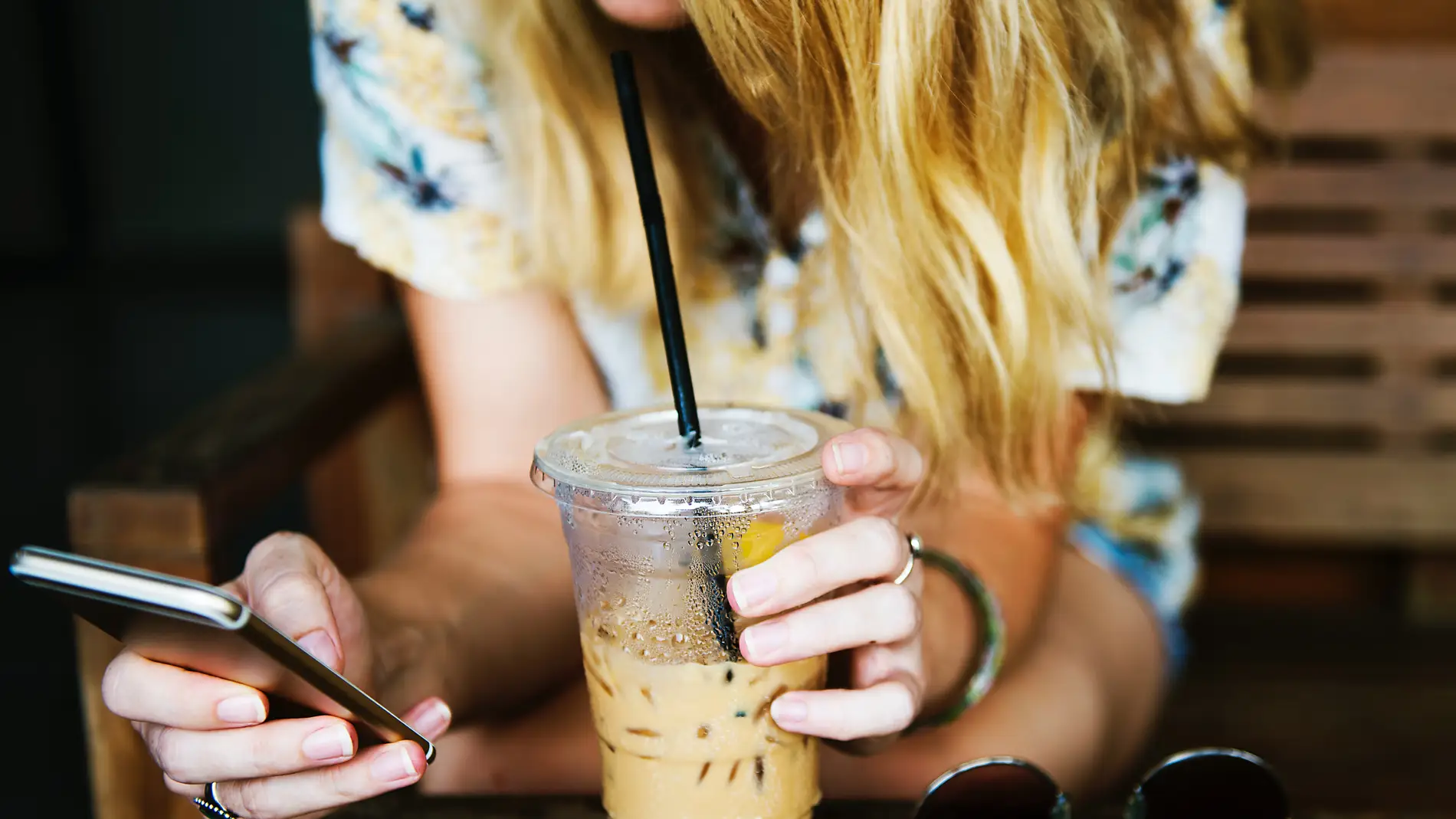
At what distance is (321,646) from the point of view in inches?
26.2

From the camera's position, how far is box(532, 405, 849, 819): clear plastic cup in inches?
24.7

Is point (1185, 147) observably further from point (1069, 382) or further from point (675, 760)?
point (675, 760)

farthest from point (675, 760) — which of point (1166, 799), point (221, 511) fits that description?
point (221, 511)

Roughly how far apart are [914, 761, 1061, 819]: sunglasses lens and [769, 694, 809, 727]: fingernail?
108 mm

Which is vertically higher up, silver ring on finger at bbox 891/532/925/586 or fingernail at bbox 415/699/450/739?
silver ring on finger at bbox 891/532/925/586

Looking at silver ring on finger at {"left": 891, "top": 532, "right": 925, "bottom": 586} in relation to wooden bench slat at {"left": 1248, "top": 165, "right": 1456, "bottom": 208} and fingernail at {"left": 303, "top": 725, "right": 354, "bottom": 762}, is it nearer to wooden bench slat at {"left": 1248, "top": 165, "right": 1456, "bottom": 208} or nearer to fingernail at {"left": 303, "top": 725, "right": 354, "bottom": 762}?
fingernail at {"left": 303, "top": 725, "right": 354, "bottom": 762}

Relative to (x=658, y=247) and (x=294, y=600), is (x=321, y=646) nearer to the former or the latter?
(x=294, y=600)

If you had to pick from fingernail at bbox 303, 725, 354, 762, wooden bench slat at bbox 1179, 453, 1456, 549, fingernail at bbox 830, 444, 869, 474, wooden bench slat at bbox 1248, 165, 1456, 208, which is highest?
wooden bench slat at bbox 1248, 165, 1456, 208

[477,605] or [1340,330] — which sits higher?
[1340,330]

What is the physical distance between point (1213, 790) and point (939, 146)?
463 mm

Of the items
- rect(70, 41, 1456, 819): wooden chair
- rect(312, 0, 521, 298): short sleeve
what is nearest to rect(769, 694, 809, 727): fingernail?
rect(312, 0, 521, 298): short sleeve

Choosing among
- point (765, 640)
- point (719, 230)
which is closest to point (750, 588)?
point (765, 640)

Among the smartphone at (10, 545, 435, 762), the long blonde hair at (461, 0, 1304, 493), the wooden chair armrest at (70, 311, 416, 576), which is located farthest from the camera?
the wooden chair armrest at (70, 311, 416, 576)

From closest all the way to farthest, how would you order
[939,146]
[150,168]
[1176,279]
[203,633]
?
1. [203,633]
2. [939,146]
3. [1176,279]
4. [150,168]
